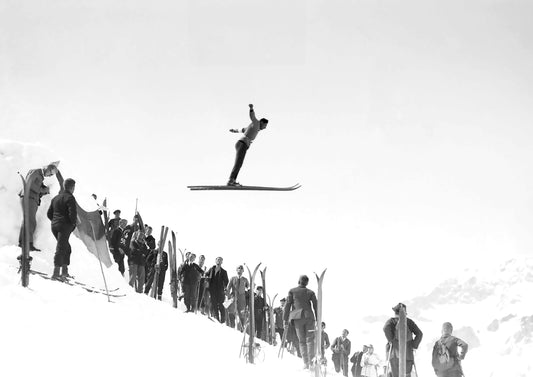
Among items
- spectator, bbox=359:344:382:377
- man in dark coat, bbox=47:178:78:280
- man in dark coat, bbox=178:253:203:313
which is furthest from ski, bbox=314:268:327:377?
spectator, bbox=359:344:382:377

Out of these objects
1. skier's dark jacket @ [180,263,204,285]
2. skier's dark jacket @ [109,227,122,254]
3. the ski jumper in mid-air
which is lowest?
skier's dark jacket @ [180,263,204,285]

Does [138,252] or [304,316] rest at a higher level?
[138,252]

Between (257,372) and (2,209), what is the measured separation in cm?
668

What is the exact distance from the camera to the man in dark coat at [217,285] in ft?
50.6

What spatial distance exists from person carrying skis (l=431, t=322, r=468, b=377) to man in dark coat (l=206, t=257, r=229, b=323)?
6969mm

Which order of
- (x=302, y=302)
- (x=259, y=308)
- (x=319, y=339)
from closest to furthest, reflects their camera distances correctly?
(x=319, y=339) < (x=302, y=302) < (x=259, y=308)

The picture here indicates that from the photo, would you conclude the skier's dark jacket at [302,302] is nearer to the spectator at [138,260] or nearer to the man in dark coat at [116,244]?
the spectator at [138,260]

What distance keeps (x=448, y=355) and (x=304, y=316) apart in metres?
2.40

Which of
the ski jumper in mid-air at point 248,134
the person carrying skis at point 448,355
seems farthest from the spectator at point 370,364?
the ski jumper in mid-air at point 248,134

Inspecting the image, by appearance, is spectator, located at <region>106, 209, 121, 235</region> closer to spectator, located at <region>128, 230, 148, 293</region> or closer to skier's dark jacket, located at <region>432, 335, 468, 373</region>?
spectator, located at <region>128, 230, 148, 293</region>

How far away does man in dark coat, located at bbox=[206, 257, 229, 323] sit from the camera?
1543cm

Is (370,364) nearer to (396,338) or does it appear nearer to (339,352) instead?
(339,352)

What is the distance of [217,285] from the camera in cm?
1543

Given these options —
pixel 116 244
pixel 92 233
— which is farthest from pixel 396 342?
pixel 116 244
